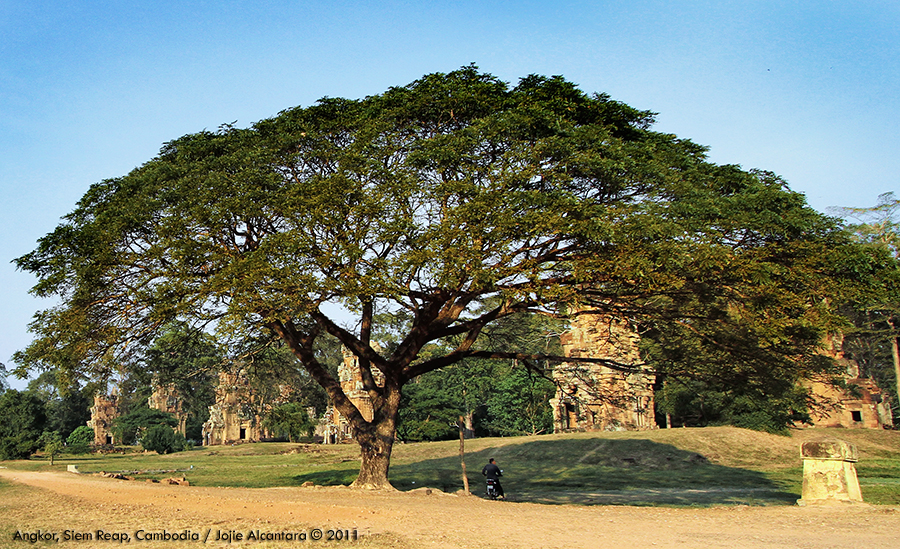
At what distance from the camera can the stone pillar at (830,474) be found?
11.9 metres

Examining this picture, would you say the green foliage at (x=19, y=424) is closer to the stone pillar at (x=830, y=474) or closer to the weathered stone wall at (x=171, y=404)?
the weathered stone wall at (x=171, y=404)

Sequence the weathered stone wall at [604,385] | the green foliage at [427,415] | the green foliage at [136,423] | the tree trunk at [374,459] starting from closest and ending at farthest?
the tree trunk at [374,459] → the weathered stone wall at [604,385] → the green foliage at [427,415] → the green foliage at [136,423]

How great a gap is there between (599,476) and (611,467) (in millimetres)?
2562

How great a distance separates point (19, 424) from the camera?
113ft

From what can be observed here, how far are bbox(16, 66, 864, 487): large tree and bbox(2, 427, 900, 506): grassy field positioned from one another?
5.61m

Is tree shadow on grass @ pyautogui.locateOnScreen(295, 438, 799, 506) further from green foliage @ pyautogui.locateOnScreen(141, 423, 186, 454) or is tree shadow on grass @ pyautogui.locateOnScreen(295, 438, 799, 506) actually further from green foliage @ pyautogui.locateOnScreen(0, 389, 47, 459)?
green foliage @ pyautogui.locateOnScreen(0, 389, 47, 459)

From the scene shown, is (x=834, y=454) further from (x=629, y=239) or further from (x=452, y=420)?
(x=452, y=420)

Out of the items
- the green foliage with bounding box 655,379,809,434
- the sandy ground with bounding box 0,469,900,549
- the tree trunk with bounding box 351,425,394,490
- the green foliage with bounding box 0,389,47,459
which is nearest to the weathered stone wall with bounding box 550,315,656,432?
the green foliage with bounding box 655,379,809,434

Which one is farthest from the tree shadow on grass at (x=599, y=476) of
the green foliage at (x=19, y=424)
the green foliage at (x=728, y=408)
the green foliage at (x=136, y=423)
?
the green foliage at (x=136, y=423)

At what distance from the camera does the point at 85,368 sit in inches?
632

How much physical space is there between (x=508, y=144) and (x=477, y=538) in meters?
8.49

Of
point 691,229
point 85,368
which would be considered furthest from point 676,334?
point 85,368

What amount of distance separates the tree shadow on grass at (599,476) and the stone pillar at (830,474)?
426 cm

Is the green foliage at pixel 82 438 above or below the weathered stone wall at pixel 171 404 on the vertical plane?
below
